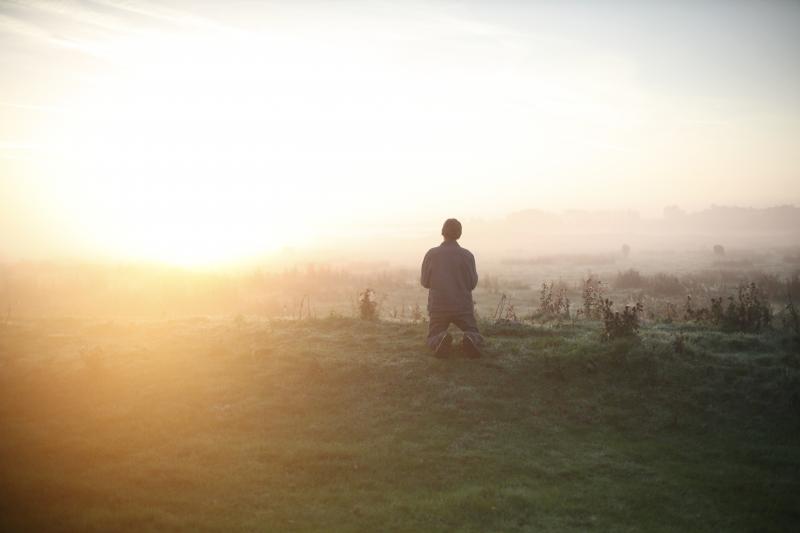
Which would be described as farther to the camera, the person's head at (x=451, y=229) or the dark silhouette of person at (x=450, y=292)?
the person's head at (x=451, y=229)

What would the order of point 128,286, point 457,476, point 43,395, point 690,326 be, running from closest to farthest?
point 457,476 < point 43,395 < point 690,326 < point 128,286

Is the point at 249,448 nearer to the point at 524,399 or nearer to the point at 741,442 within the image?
the point at 524,399

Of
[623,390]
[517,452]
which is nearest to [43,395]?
[517,452]

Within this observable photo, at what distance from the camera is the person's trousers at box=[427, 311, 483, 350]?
38.4 feet

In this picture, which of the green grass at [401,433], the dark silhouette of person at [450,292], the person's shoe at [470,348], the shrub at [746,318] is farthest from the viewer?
the shrub at [746,318]

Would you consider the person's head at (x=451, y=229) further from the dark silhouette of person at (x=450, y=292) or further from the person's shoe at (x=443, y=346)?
the person's shoe at (x=443, y=346)

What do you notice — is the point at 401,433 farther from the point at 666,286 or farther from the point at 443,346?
the point at 666,286

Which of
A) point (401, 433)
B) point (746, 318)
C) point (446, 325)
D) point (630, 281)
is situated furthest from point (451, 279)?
point (630, 281)

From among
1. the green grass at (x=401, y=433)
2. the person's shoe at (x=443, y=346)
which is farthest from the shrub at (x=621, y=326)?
the person's shoe at (x=443, y=346)

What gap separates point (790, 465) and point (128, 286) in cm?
3042

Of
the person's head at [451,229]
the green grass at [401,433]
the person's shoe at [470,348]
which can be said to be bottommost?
the green grass at [401,433]

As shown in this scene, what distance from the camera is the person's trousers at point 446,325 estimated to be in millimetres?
11695

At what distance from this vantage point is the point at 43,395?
35.9ft

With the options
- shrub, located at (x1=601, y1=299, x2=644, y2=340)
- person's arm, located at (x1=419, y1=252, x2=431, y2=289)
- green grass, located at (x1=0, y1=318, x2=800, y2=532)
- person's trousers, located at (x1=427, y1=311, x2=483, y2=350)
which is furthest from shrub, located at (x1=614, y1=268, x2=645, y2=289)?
person's arm, located at (x1=419, y1=252, x2=431, y2=289)
